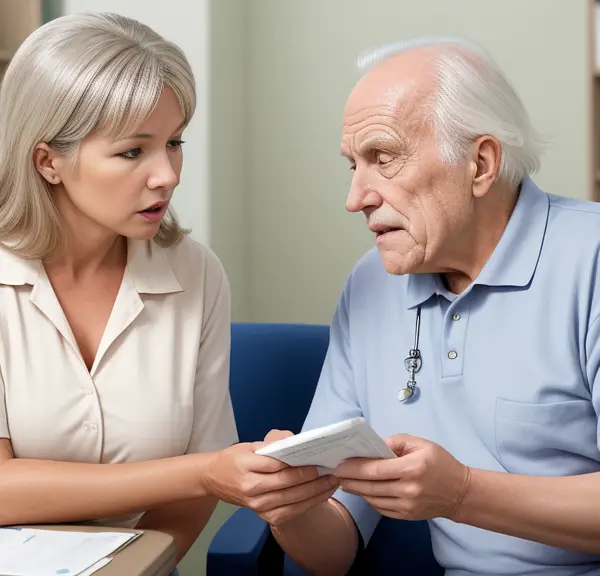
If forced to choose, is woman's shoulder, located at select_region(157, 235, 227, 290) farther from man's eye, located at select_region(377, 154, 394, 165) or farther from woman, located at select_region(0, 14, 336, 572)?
man's eye, located at select_region(377, 154, 394, 165)

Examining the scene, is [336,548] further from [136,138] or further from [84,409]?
[136,138]

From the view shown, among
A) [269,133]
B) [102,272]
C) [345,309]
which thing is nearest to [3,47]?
[269,133]

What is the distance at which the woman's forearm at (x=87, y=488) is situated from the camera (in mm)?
1416

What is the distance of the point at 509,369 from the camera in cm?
146

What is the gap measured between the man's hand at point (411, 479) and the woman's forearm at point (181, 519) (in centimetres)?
37

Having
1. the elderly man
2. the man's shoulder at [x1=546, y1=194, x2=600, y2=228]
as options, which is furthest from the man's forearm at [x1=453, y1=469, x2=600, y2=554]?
the man's shoulder at [x1=546, y1=194, x2=600, y2=228]

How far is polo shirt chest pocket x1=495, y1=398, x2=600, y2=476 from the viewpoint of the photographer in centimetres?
142

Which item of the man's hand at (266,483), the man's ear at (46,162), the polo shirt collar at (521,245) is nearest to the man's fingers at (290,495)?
the man's hand at (266,483)

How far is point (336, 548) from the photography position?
62.4 inches

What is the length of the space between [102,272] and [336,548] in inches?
27.0

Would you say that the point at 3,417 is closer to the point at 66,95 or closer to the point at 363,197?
the point at 66,95

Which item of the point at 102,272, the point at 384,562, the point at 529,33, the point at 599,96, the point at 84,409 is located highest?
the point at 529,33

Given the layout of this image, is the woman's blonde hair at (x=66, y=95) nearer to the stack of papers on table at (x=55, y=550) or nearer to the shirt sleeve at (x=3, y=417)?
the shirt sleeve at (x=3, y=417)

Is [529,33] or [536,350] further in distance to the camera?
[529,33]
